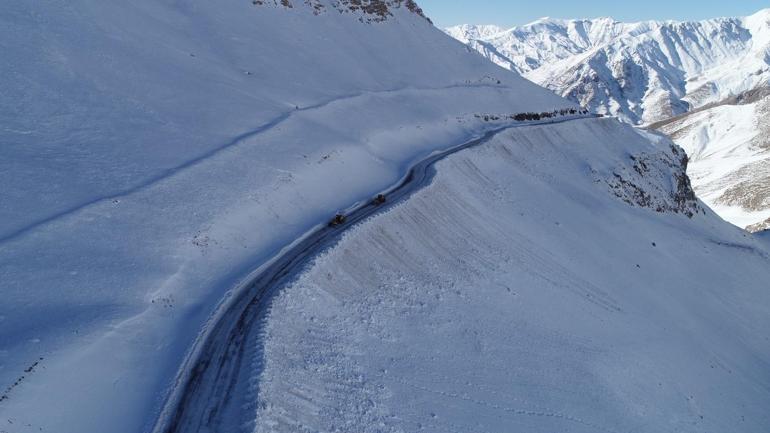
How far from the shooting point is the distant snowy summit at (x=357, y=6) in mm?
60203

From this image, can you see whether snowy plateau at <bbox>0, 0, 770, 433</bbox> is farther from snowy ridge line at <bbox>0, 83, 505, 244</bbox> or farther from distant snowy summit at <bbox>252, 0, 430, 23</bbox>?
distant snowy summit at <bbox>252, 0, 430, 23</bbox>

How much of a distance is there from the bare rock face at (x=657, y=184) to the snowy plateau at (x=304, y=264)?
4567 millimetres

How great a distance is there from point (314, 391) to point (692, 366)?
80.7 feet

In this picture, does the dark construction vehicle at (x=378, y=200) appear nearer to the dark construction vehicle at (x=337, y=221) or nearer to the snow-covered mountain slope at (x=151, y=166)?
the snow-covered mountain slope at (x=151, y=166)

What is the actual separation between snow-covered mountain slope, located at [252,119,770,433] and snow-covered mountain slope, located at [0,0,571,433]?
3641 millimetres

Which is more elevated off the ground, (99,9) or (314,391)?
(99,9)

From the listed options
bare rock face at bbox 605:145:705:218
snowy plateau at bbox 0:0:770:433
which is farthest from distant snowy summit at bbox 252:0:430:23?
bare rock face at bbox 605:145:705:218

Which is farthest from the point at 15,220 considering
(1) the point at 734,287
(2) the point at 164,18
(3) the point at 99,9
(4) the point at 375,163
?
(1) the point at 734,287

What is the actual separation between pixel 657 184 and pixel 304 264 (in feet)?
187

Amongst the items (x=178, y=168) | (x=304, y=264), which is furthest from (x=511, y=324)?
(x=178, y=168)

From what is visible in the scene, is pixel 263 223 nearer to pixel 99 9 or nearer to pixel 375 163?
pixel 375 163

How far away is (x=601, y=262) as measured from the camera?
37000mm

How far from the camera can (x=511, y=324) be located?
24219 mm

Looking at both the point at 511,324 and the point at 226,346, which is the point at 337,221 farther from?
the point at 226,346
